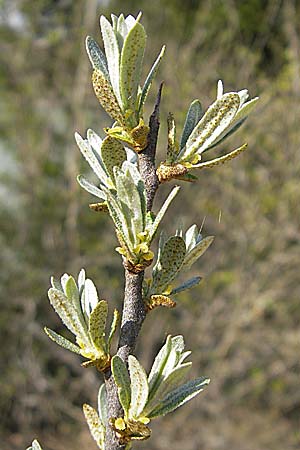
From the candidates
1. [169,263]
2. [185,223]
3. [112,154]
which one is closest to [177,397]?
[169,263]

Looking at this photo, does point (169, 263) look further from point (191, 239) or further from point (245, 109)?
point (245, 109)

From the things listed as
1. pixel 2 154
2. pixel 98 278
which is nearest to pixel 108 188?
pixel 98 278

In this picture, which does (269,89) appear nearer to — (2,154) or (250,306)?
(250,306)

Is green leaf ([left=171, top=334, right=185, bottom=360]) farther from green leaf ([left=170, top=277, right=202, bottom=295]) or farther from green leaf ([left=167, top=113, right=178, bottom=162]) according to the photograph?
green leaf ([left=167, top=113, right=178, bottom=162])

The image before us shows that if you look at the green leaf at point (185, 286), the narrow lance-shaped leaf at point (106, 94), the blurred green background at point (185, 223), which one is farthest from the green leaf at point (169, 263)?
the blurred green background at point (185, 223)

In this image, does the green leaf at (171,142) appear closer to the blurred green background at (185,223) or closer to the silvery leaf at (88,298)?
the silvery leaf at (88,298)

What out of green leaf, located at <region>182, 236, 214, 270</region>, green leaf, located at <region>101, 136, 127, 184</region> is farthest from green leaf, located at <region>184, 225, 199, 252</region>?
green leaf, located at <region>101, 136, 127, 184</region>
